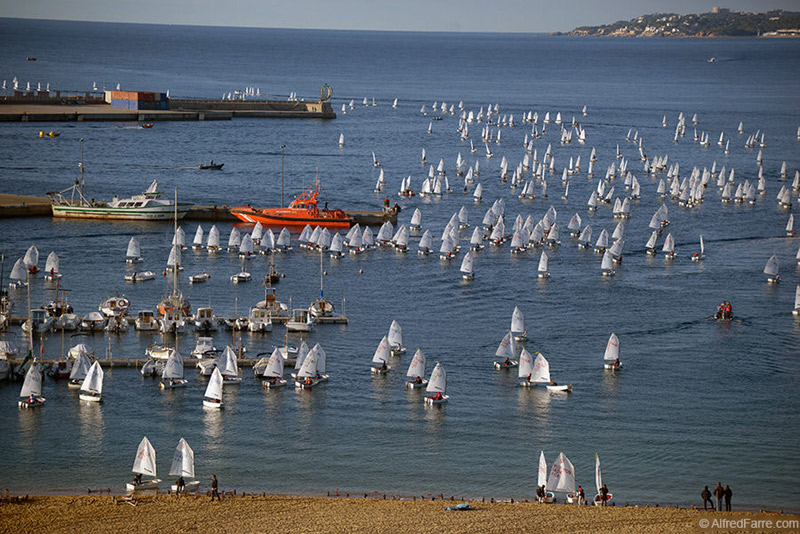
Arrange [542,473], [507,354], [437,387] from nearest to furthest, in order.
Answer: [542,473], [437,387], [507,354]

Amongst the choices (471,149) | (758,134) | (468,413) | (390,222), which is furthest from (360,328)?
(758,134)

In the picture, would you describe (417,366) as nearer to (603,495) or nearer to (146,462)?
(603,495)

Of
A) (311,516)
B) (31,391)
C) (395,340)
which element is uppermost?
(395,340)

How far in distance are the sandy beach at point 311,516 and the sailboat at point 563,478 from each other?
4.05ft

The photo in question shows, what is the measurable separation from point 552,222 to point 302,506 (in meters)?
50.0

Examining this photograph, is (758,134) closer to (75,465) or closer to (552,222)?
(552,222)

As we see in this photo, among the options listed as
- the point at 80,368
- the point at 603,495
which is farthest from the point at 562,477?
the point at 80,368

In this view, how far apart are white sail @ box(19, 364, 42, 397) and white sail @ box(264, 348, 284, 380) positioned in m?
9.15

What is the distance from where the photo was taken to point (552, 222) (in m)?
85.1

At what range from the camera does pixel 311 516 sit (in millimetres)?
37156

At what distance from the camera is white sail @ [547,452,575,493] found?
132 feet

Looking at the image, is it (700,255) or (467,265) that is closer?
(467,265)

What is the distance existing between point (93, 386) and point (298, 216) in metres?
39.8

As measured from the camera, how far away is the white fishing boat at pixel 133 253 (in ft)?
239
